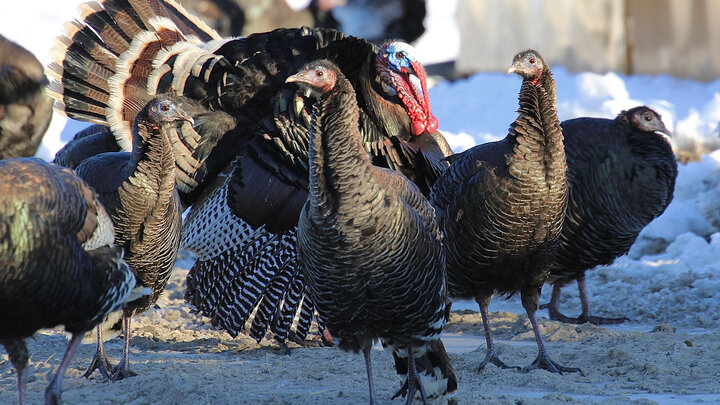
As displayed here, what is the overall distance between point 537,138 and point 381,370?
5.25 ft

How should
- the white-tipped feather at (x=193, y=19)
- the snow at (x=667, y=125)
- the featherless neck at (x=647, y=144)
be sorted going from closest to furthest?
the featherless neck at (x=647, y=144) < the snow at (x=667, y=125) < the white-tipped feather at (x=193, y=19)

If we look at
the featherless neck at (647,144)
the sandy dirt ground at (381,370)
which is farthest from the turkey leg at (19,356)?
the featherless neck at (647,144)

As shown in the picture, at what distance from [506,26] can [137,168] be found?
11.1 meters

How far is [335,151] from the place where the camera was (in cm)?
410

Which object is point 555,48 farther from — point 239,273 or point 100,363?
point 100,363

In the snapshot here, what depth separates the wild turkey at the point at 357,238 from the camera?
13.3ft

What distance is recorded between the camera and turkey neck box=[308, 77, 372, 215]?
4.07 meters

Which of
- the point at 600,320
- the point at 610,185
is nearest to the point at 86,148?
the point at 610,185

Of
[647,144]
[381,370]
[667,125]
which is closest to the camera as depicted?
[381,370]

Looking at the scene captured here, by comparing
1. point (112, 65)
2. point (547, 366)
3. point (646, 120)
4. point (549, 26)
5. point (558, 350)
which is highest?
point (549, 26)

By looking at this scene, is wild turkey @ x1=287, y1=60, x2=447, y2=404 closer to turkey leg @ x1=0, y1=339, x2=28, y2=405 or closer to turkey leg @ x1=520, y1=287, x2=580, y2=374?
turkey leg @ x1=520, y1=287, x2=580, y2=374

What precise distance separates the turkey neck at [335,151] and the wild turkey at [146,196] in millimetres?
1273

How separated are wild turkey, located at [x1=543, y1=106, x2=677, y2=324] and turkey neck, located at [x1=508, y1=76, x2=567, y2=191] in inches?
39.1

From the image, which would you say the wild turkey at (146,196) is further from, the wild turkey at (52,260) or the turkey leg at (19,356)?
the turkey leg at (19,356)
